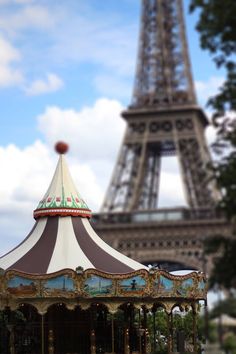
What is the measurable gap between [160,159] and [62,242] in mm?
39335

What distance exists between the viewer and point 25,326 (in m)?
29.0

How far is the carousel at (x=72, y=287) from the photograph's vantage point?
84.0 feet

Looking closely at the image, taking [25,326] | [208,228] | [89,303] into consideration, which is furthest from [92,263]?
[208,228]

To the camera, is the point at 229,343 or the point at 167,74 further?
the point at 167,74

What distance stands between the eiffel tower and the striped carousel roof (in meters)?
26.8

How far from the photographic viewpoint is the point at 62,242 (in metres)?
28.1

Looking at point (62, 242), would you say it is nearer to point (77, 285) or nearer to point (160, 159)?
point (77, 285)

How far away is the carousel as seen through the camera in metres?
25.6

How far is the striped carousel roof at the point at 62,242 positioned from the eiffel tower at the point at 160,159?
26.8 meters

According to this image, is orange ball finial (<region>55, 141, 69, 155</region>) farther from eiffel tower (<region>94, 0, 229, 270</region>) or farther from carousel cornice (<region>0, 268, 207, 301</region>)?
eiffel tower (<region>94, 0, 229, 270</region>)

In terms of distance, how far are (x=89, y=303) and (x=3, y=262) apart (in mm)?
3323

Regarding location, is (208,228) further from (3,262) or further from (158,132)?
(3,262)

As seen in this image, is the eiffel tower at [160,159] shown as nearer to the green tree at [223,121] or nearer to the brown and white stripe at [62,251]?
the brown and white stripe at [62,251]

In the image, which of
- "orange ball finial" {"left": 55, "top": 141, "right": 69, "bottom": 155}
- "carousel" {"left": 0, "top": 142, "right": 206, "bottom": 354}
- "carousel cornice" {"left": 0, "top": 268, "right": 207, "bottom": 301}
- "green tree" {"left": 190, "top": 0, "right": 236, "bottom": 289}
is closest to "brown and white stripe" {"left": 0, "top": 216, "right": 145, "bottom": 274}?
"carousel" {"left": 0, "top": 142, "right": 206, "bottom": 354}
